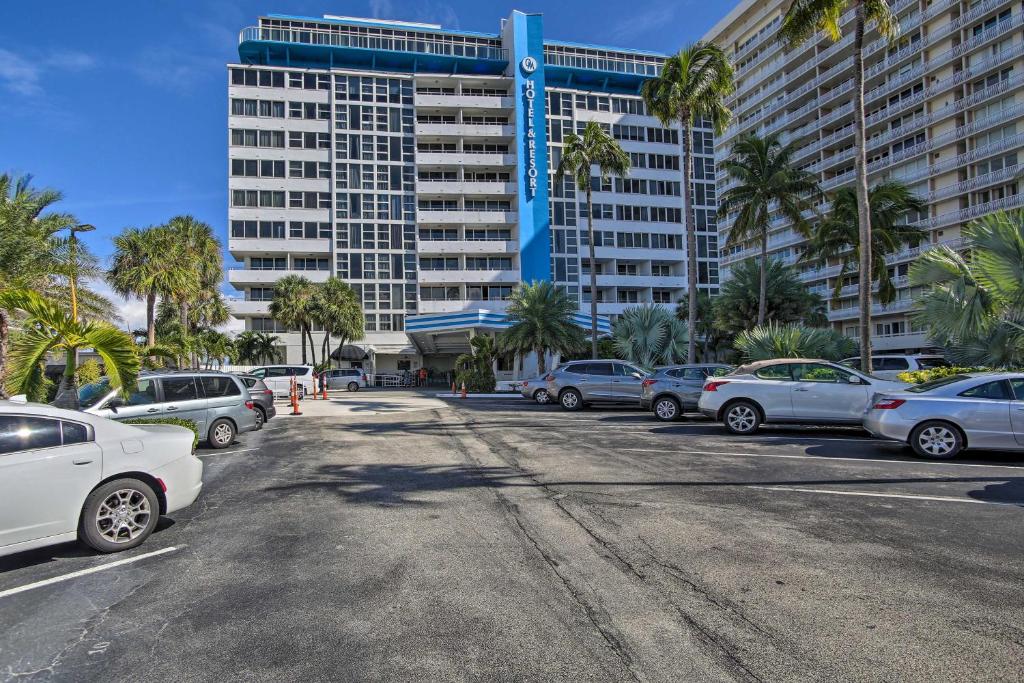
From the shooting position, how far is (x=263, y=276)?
56.0 metres

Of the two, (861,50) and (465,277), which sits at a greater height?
(861,50)

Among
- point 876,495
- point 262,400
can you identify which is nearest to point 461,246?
point 262,400

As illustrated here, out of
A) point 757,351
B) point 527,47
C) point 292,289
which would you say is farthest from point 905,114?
point 292,289

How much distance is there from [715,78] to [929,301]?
15837 mm

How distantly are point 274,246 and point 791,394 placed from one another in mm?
51975

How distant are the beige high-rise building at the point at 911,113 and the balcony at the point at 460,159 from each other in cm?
2677

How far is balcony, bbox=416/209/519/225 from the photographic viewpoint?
5759cm

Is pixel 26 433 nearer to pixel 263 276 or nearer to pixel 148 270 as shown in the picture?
pixel 148 270

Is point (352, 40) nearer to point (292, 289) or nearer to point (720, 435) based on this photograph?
point (292, 289)

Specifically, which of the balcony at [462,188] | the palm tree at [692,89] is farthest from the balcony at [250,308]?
the palm tree at [692,89]

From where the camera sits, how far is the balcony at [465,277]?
56625 millimetres

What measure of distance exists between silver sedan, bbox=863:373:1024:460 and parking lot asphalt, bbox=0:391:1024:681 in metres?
0.55

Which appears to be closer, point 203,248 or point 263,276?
point 203,248

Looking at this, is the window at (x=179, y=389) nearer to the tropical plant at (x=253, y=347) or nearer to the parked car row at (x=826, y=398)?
the parked car row at (x=826, y=398)
